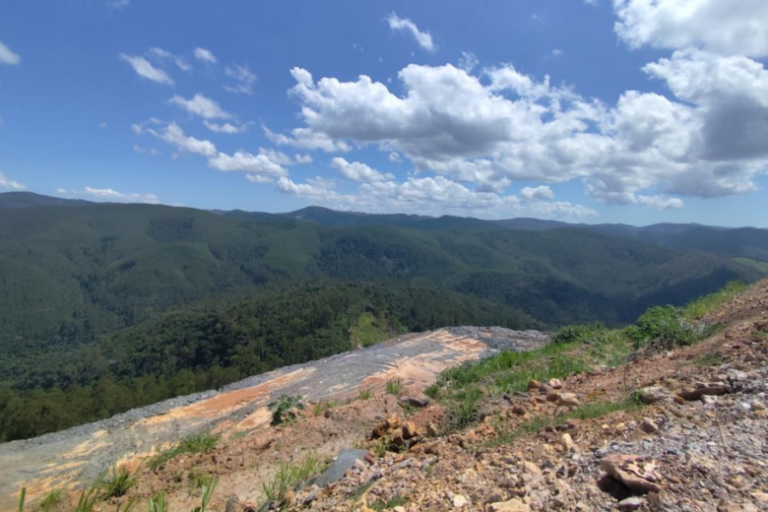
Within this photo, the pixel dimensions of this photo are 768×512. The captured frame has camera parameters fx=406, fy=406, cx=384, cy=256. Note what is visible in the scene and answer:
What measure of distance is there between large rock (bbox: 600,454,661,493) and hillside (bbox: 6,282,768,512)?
1cm

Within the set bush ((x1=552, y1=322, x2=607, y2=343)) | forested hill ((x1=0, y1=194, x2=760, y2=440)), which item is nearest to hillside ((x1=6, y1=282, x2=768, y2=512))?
bush ((x1=552, y1=322, x2=607, y2=343))

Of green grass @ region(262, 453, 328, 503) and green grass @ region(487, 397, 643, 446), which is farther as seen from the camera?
green grass @ region(262, 453, 328, 503)

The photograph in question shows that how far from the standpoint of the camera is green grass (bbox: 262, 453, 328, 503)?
427 centimetres

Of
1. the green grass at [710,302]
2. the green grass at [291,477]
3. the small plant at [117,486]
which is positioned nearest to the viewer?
the green grass at [291,477]

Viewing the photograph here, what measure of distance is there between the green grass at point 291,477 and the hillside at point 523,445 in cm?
2

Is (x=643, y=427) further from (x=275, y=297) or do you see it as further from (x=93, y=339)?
(x=93, y=339)

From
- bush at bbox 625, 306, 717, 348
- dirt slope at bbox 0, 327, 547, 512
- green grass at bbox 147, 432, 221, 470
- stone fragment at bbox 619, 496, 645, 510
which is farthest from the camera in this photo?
dirt slope at bbox 0, 327, 547, 512

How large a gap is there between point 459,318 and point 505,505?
3236 inches

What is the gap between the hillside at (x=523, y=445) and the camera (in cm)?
284

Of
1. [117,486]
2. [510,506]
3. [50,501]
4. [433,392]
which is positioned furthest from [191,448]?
[510,506]

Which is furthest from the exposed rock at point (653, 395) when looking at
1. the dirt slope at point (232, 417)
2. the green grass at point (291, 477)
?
the dirt slope at point (232, 417)

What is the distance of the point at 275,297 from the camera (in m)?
80.2

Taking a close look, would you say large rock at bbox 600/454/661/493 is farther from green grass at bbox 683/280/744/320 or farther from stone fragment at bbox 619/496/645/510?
green grass at bbox 683/280/744/320

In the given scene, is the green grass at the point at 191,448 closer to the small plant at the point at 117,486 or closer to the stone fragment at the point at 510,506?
the small plant at the point at 117,486
